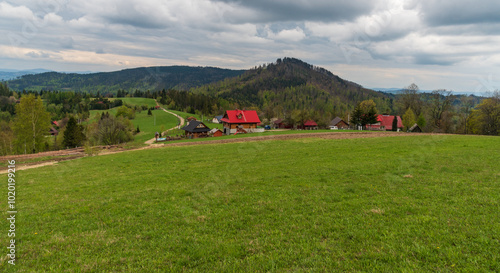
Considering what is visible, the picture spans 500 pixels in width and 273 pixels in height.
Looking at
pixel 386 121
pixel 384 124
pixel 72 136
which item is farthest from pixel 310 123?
pixel 72 136

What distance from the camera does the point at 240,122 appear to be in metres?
73.7

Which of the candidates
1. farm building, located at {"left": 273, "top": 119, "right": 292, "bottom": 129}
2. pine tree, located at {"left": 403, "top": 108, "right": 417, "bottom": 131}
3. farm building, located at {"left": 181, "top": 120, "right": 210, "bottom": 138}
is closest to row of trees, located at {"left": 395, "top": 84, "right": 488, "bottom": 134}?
pine tree, located at {"left": 403, "top": 108, "right": 417, "bottom": 131}

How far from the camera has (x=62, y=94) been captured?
188750 mm

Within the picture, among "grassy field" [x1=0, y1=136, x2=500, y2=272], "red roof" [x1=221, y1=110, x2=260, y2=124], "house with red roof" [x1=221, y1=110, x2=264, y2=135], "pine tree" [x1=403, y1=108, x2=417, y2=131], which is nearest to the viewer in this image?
"grassy field" [x1=0, y1=136, x2=500, y2=272]

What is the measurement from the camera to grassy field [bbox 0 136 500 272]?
6070 mm

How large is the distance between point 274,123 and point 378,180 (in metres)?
102

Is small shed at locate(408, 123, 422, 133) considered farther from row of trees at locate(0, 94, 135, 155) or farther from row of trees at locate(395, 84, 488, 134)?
row of trees at locate(0, 94, 135, 155)

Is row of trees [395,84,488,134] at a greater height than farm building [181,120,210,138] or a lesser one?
greater

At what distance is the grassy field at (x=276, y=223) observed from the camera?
607cm

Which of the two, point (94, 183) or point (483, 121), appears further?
point (483, 121)

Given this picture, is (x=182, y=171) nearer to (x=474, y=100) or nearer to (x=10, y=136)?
(x=10, y=136)

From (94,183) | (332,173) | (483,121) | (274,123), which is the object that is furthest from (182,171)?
(274,123)

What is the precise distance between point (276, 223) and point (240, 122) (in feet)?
217

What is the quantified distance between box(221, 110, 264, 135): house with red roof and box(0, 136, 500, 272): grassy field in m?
58.3
